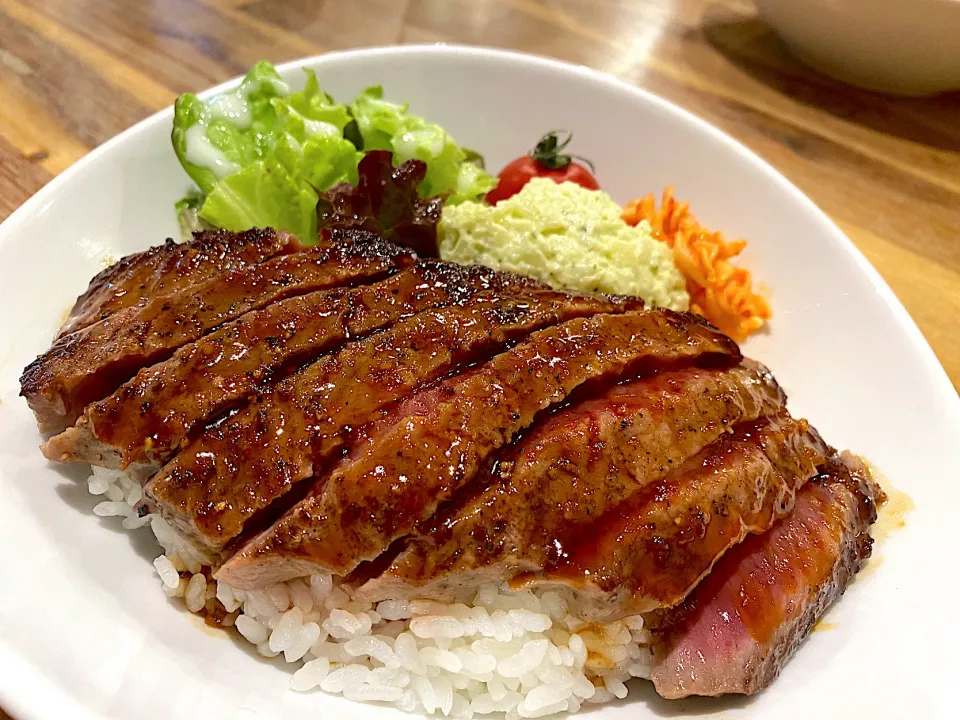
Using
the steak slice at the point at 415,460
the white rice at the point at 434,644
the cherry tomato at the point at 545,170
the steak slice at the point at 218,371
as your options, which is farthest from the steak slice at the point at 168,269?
the cherry tomato at the point at 545,170

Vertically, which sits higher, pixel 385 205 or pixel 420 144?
pixel 420 144

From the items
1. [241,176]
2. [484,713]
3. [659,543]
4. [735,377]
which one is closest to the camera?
[659,543]

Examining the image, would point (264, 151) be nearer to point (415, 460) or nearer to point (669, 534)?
point (415, 460)

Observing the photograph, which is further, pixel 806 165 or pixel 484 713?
pixel 806 165

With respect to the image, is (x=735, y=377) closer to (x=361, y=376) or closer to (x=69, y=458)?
(x=361, y=376)

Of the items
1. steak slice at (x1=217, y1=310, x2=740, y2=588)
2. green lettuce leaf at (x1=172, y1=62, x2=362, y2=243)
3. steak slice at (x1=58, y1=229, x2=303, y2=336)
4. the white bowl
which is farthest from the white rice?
the white bowl

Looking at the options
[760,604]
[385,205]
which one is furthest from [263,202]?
[760,604]

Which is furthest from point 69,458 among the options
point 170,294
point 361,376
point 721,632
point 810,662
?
point 810,662

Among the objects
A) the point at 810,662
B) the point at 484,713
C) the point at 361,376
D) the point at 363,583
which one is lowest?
the point at 484,713
